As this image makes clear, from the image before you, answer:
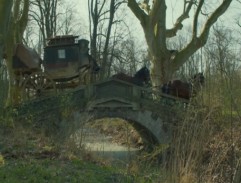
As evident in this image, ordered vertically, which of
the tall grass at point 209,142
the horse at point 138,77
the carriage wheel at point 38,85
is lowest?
the tall grass at point 209,142

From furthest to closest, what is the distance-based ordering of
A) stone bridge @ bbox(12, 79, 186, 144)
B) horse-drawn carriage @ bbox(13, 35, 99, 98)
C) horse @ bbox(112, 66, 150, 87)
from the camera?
horse @ bbox(112, 66, 150, 87)
stone bridge @ bbox(12, 79, 186, 144)
horse-drawn carriage @ bbox(13, 35, 99, 98)

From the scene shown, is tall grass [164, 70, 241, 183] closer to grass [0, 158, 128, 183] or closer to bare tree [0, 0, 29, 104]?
grass [0, 158, 128, 183]

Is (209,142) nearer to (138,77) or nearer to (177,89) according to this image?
(177,89)

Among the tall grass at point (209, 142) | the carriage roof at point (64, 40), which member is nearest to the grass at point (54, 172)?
the tall grass at point (209, 142)

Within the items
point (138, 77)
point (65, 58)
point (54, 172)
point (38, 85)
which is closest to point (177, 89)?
point (138, 77)

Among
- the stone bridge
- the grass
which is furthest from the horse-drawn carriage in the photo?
the grass

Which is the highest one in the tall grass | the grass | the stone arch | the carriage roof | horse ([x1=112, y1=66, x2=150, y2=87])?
the carriage roof

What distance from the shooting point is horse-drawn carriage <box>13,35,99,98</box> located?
19672mm

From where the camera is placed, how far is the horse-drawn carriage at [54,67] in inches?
774

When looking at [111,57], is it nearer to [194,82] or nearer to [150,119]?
[150,119]

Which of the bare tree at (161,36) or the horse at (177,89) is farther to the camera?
the bare tree at (161,36)

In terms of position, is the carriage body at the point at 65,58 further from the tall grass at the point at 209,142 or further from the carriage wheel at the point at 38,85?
the tall grass at the point at 209,142

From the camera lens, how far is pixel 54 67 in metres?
22.5

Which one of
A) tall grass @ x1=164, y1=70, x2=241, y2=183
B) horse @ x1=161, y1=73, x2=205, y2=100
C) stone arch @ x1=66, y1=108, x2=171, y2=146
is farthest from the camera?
stone arch @ x1=66, y1=108, x2=171, y2=146
